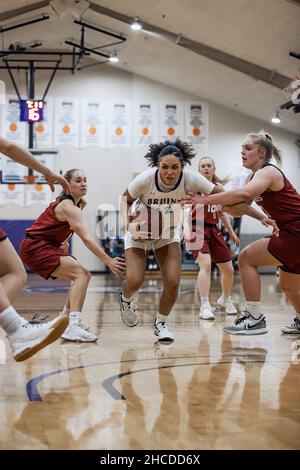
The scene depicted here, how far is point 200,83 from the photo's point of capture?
17453mm

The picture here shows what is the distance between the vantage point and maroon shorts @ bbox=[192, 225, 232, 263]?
25.4 feet

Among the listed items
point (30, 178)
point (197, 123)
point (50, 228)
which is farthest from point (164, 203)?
point (197, 123)

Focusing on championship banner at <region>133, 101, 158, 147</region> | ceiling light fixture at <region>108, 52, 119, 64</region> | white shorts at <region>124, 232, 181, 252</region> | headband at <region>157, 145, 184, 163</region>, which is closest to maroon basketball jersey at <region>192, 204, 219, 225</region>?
white shorts at <region>124, 232, 181, 252</region>

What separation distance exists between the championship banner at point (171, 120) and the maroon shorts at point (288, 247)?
13.2m

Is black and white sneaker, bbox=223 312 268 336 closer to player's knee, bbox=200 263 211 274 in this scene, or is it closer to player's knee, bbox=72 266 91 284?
player's knee, bbox=72 266 91 284

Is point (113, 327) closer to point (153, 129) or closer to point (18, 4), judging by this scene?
point (18, 4)

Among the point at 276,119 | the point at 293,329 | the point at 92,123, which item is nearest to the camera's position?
the point at 293,329

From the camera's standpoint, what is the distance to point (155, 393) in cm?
345

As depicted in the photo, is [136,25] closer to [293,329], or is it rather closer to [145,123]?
[145,123]

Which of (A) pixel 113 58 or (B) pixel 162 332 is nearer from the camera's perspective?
(B) pixel 162 332

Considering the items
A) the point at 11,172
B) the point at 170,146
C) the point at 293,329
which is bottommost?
the point at 293,329

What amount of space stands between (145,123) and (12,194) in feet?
14.2

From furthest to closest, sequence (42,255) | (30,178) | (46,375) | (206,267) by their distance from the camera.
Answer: (30,178) → (206,267) → (42,255) → (46,375)

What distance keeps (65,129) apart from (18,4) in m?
4.74
